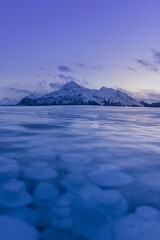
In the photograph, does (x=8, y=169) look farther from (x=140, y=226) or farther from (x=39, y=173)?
(x=140, y=226)

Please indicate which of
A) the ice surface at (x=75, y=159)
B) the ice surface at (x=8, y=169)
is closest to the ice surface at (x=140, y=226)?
the ice surface at (x=8, y=169)

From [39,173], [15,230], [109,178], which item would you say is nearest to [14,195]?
[15,230]

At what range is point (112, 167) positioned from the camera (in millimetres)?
5676

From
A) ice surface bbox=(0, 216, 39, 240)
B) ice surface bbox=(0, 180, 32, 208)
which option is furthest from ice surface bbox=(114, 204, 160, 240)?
ice surface bbox=(0, 180, 32, 208)

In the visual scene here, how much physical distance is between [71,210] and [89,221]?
14.3 inches

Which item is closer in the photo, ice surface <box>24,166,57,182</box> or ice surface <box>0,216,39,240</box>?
ice surface <box>0,216,39,240</box>

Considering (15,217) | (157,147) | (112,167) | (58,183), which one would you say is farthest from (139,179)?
(157,147)

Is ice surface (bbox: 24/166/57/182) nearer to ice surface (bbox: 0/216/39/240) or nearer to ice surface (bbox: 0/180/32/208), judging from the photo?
ice surface (bbox: 0/180/32/208)

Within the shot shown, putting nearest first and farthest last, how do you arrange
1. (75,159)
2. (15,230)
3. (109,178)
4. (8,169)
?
(15,230)
(109,178)
(8,169)
(75,159)

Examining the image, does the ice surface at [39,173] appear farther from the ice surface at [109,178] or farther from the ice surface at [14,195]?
the ice surface at [109,178]

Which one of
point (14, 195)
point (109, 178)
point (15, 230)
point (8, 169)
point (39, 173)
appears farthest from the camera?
point (8, 169)

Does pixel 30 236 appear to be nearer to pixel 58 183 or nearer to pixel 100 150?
pixel 58 183

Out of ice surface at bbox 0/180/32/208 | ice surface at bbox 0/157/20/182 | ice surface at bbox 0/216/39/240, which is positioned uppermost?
ice surface at bbox 0/157/20/182

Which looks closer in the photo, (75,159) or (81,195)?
(81,195)
